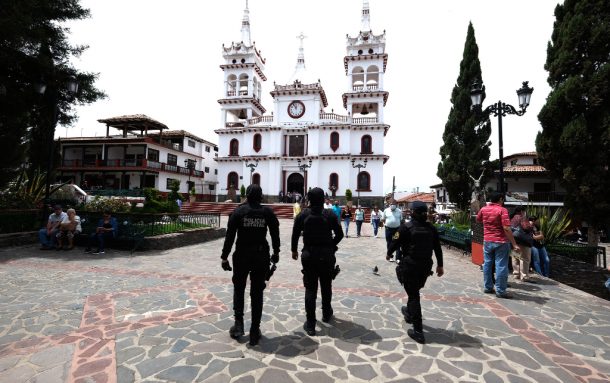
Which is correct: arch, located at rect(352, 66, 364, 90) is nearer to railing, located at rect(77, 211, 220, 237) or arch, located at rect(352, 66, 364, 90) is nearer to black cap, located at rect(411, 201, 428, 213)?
railing, located at rect(77, 211, 220, 237)

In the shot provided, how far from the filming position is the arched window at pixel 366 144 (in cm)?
3375

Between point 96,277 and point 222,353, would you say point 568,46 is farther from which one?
point 96,277

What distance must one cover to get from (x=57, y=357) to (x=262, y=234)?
261 centimetres

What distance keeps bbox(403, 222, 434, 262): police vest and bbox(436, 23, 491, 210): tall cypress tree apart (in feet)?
61.4

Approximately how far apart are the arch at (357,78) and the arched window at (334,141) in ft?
21.8

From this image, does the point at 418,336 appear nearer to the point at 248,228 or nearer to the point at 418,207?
the point at 418,207

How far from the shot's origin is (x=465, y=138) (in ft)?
65.9

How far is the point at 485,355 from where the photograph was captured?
3.33 meters

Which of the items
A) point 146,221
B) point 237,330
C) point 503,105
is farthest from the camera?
point 146,221

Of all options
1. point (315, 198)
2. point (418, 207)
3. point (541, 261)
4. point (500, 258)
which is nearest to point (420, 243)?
point (418, 207)

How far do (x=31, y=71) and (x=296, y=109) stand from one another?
26.3 metres

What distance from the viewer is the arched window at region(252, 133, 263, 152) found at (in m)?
35.6

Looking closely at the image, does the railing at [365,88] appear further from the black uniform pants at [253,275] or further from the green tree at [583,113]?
the black uniform pants at [253,275]

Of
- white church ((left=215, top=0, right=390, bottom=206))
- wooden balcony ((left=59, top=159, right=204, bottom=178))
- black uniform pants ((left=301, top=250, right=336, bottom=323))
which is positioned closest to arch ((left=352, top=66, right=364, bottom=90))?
white church ((left=215, top=0, right=390, bottom=206))
